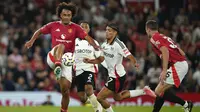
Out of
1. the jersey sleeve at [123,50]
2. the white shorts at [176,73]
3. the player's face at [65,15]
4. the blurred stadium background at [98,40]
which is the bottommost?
the blurred stadium background at [98,40]

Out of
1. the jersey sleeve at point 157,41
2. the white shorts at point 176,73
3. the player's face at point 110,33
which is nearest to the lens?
the jersey sleeve at point 157,41

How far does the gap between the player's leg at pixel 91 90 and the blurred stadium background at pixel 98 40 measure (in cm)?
503

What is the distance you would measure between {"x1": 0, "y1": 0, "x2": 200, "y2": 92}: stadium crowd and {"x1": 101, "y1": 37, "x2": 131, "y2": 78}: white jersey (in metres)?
6.81

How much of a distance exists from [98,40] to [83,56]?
24.3 ft

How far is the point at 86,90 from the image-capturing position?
605 inches

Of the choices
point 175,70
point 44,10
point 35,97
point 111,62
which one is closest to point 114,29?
point 111,62

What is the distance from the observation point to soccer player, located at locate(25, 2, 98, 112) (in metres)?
13.3

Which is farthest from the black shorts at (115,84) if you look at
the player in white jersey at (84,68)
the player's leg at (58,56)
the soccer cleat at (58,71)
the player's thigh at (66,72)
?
the soccer cleat at (58,71)

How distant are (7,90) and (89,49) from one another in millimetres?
6506

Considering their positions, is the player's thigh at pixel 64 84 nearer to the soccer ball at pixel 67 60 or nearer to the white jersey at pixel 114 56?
the soccer ball at pixel 67 60

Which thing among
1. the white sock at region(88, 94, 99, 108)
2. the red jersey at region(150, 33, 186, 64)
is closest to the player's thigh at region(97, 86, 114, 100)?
the white sock at region(88, 94, 99, 108)

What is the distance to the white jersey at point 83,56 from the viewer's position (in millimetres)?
15867

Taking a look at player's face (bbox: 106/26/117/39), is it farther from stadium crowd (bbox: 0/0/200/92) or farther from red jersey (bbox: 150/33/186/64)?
stadium crowd (bbox: 0/0/200/92)

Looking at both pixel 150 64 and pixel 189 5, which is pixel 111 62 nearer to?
pixel 150 64
